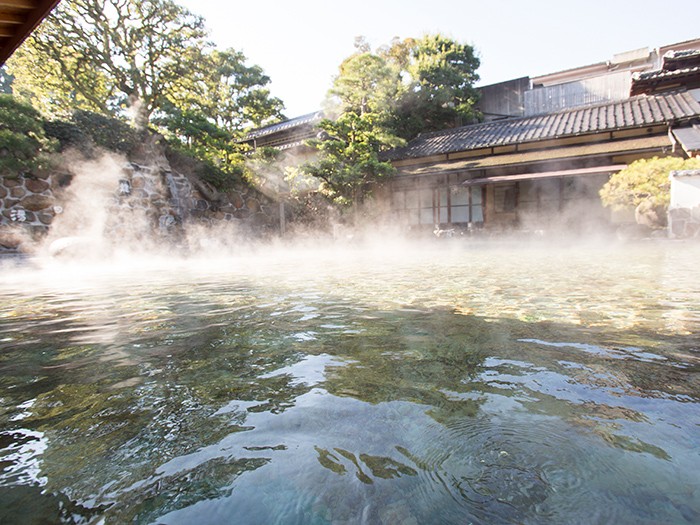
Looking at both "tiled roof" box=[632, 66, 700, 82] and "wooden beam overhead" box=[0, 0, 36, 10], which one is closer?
"wooden beam overhead" box=[0, 0, 36, 10]

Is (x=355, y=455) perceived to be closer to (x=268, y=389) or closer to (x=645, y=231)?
(x=268, y=389)

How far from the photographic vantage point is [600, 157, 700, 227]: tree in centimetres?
830

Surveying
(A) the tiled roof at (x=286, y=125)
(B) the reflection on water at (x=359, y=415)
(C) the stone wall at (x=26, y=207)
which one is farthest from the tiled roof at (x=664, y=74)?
(C) the stone wall at (x=26, y=207)

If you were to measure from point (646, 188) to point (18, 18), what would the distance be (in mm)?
10836

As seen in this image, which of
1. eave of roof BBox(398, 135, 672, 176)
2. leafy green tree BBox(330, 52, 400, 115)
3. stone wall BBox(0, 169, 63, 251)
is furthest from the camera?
leafy green tree BBox(330, 52, 400, 115)

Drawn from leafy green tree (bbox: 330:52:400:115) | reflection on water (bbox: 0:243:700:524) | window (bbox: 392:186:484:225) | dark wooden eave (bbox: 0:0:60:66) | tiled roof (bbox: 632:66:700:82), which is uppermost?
leafy green tree (bbox: 330:52:400:115)

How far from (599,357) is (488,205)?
11.8m

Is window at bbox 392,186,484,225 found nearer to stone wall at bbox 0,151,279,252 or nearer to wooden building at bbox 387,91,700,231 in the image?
wooden building at bbox 387,91,700,231

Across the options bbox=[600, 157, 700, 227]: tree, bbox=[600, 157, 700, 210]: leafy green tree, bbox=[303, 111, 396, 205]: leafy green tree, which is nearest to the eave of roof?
bbox=[303, 111, 396, 205]: leafy green tree

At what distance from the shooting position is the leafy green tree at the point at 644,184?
27.2 feet

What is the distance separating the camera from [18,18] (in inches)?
98.1

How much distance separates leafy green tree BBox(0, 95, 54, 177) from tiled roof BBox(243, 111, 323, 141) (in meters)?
10.0

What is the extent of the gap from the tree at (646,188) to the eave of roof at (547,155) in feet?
5.01

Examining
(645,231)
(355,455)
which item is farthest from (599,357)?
(645,231)
